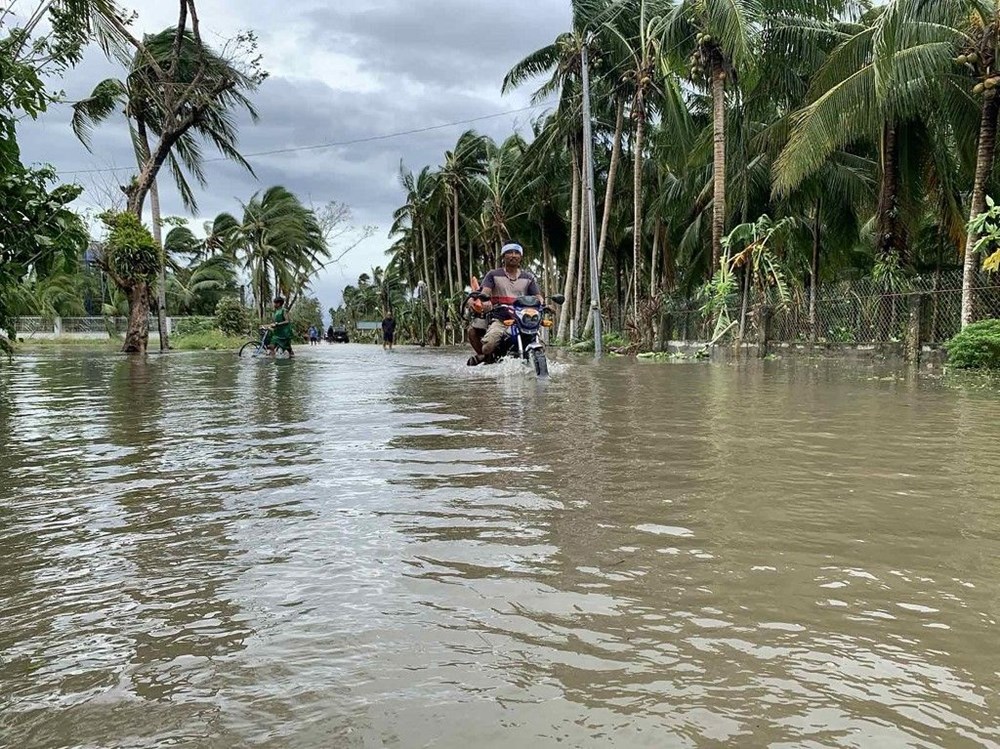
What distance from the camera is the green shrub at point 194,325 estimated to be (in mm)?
38844

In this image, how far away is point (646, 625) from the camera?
1.96 m

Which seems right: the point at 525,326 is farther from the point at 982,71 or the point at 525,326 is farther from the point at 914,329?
the point at 982,71

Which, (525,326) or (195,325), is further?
(195,325)

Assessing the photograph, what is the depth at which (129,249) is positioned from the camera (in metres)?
21.8

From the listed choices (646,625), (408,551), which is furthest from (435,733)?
(408,551)

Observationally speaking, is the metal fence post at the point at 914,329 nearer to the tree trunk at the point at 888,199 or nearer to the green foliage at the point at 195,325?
the tree trunk at the point at 888,199

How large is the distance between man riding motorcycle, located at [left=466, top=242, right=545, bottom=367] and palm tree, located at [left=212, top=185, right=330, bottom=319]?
37296 millimetres

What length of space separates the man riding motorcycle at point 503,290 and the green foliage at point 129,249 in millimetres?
15302

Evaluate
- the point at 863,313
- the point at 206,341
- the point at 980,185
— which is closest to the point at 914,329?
the point at 863,313

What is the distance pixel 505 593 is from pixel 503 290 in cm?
844

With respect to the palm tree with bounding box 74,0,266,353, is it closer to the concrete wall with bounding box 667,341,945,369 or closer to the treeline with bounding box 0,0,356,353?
the treeline with bounding box 0,0,356,353

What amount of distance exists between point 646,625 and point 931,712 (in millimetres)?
646

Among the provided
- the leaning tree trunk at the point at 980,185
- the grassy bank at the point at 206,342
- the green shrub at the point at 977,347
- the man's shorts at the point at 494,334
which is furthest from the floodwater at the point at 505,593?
the grassy bank at the point at 206,342

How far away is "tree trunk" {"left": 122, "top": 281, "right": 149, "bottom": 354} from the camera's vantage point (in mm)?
22453
